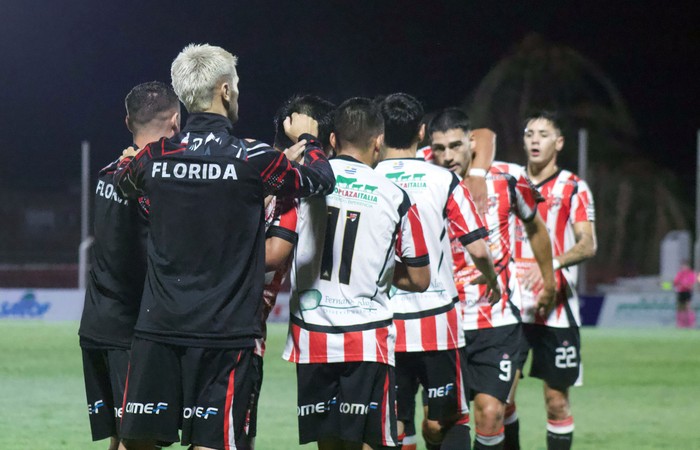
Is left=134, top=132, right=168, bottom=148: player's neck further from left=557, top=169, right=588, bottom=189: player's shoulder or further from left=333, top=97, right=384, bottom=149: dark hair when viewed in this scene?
left=557, top=169, right=588, bottom=189: player's shoulder

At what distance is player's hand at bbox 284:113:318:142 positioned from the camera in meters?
4.43

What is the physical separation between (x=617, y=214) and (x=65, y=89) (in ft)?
69.0

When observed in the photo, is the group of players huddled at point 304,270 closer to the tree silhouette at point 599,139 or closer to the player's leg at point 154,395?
the player's leg at point 154,395

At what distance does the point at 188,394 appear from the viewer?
12.8 ft

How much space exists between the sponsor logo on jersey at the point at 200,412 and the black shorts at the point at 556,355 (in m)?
3.55

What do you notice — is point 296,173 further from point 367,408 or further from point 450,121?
point 450,121

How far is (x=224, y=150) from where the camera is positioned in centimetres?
392

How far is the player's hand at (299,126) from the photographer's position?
443 centimetres

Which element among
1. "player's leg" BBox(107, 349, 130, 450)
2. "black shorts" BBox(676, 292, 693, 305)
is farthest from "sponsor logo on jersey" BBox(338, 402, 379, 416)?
"black shorts" BBox(676, 292, 693, 305)

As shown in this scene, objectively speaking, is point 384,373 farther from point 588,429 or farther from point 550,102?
point 550,102

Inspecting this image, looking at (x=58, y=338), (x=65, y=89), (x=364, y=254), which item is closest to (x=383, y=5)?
(x=65, y=89)

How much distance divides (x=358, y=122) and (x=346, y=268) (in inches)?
25.5

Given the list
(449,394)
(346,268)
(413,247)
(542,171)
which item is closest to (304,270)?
(346,268)

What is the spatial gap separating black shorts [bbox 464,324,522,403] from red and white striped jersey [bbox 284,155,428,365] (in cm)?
168
